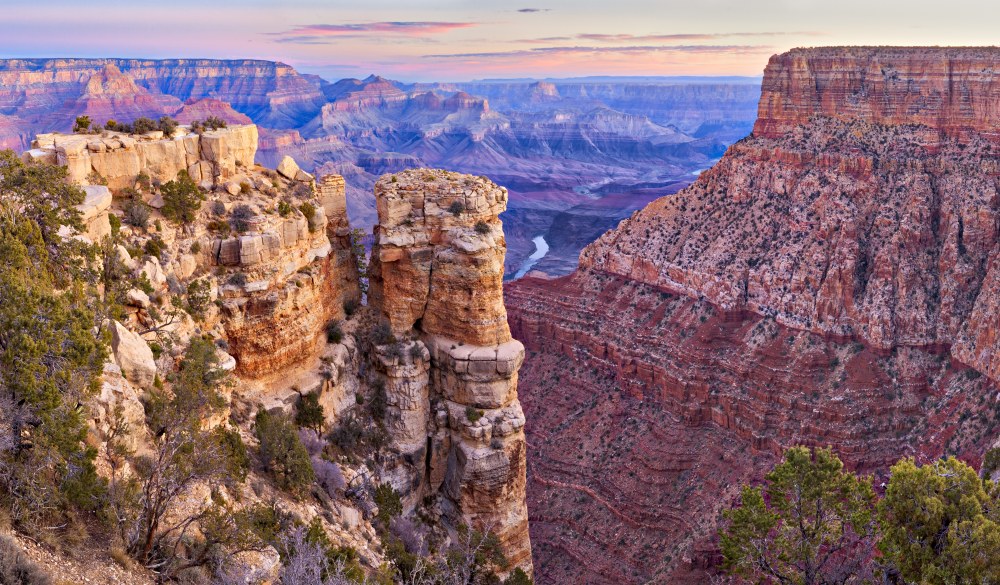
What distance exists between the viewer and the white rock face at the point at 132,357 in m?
16.2

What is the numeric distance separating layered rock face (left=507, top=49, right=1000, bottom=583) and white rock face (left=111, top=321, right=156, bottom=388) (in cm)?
3258

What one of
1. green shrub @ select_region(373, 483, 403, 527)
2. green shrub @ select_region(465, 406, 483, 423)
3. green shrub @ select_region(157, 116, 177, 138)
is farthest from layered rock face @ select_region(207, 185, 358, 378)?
green shrub @ select_region(465, 406, 483, 423)

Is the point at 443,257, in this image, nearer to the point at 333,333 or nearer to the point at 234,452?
the point at 333,333

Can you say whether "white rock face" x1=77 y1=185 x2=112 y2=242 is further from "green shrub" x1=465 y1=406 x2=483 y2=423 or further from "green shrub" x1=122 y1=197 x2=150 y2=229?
"green shrub" x1=465 y1=406 x2=483 y2=423

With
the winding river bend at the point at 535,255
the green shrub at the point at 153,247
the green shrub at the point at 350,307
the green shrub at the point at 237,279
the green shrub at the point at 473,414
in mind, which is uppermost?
the green shrub at the point at 153,247

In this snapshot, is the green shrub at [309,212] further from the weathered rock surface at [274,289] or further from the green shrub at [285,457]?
the green shrub at [285,457]

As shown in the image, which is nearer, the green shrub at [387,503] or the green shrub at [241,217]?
the green shrub at [241,217]

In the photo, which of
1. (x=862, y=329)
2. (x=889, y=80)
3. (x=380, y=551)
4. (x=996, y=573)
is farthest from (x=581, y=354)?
(x=996, y=573)

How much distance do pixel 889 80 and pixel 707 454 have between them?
3666 cm

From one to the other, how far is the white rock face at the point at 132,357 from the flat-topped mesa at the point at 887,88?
201ft

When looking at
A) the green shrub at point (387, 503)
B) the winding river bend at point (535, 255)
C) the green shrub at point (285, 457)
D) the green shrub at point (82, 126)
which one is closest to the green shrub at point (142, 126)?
the green shrub at point (82, 126)

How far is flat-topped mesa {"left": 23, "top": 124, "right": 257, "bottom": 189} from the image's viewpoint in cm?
2038

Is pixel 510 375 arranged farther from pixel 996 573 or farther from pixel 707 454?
pixel 707 454

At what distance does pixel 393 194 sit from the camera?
26.3 meters
